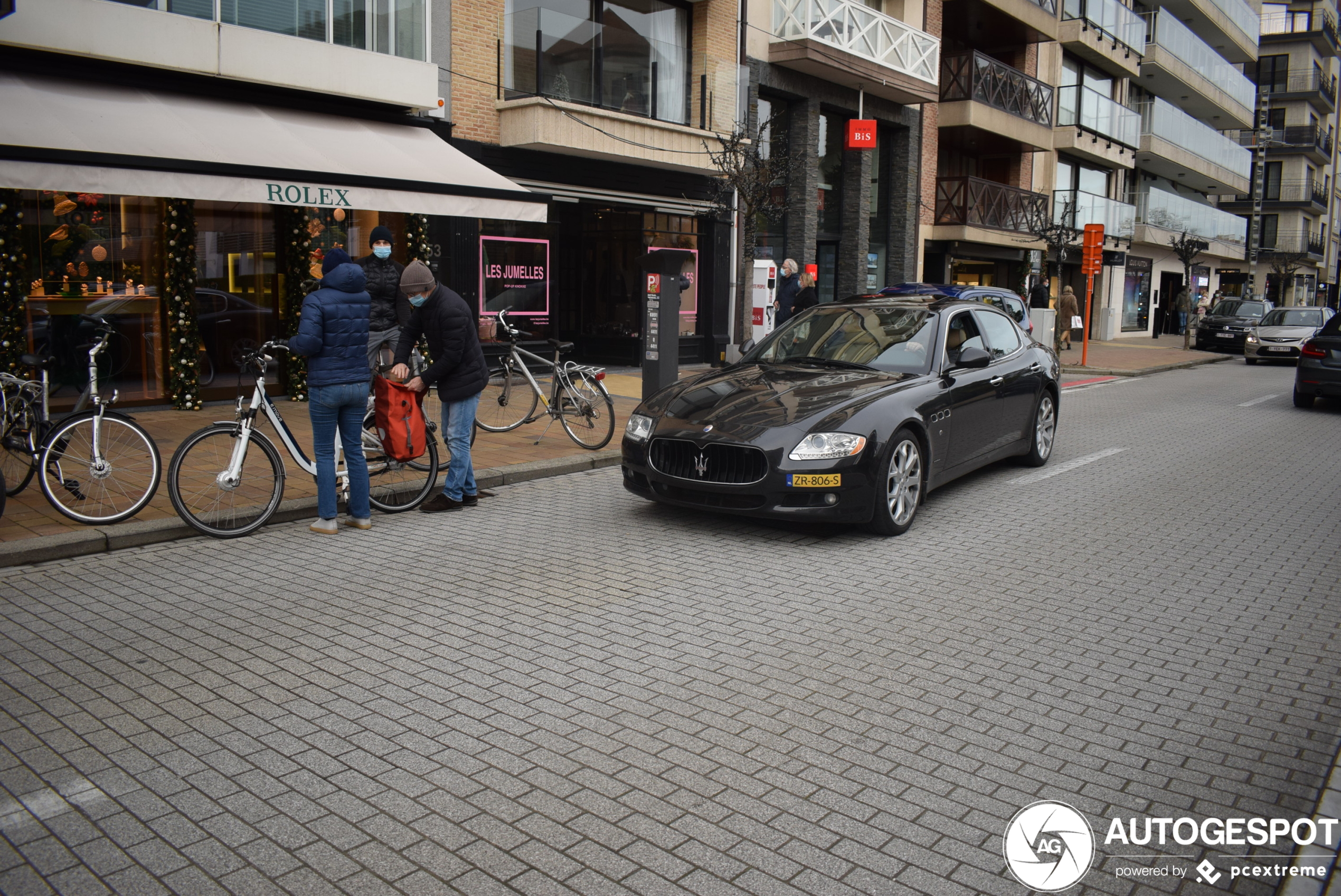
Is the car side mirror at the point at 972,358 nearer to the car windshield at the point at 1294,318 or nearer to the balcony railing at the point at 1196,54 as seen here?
the car windshield at the point at 1294,318

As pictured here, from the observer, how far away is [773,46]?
21203 mm

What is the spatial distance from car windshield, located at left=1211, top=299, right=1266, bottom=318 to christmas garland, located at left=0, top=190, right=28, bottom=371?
31.9m

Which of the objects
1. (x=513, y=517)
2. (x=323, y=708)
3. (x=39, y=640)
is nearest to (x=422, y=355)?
(x=513, y=517)

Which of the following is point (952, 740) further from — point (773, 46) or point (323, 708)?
point (773, 46)

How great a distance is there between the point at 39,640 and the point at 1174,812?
193 inches

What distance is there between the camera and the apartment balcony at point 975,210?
28.0 metres

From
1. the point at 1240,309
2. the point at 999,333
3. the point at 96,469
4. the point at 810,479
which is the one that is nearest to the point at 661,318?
the point at 999,333

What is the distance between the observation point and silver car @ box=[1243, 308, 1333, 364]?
25.8m

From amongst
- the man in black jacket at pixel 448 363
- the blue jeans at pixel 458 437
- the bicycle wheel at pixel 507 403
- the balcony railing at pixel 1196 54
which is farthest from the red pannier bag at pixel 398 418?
the balcony railing at pixel 1196 54

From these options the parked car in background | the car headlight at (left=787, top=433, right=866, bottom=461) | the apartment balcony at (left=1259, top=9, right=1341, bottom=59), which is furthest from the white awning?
the apartment balcony at (left=1259, top=9, right=1341, bottom=59)

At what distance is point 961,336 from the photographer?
8500mm

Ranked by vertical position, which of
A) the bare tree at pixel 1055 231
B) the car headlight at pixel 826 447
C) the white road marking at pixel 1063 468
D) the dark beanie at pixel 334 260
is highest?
the bare tree at pixel 1055 231

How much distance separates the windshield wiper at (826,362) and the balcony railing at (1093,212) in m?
25.3

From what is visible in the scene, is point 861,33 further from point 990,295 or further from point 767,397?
point 767,397
